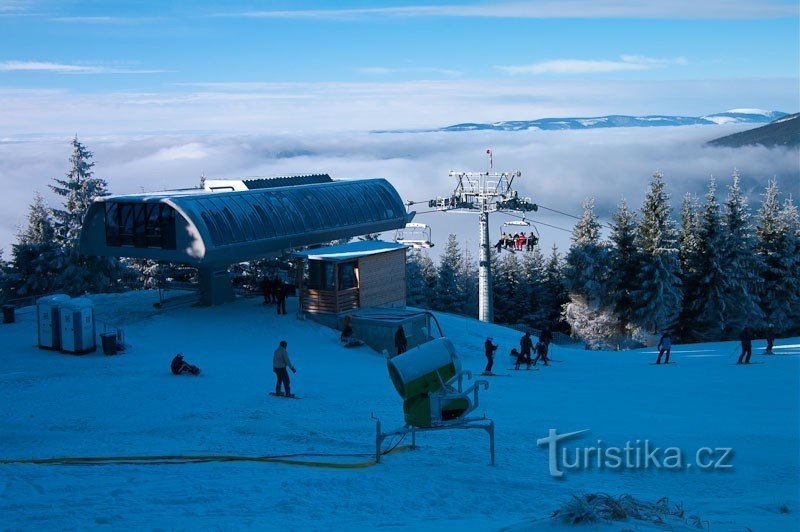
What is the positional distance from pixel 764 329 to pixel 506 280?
21093 mm

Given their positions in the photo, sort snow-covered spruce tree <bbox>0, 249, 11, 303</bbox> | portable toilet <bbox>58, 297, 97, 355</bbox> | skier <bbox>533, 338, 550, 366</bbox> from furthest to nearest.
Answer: snow-covered spruce tree <bbox>0, 249, 11, 303</bbox>
skier <bbox>533, 338, 550, 366</bbox>
portable toilet <bbox>58, 297, 97, 355</bbox>

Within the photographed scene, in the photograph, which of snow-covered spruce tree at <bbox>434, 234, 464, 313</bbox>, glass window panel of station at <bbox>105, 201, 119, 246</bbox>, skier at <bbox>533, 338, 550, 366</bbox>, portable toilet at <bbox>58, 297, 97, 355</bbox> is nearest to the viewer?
portable toilet at <bbox>58, 297, 97, 355</bbox>

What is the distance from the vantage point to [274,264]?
41.4 metres

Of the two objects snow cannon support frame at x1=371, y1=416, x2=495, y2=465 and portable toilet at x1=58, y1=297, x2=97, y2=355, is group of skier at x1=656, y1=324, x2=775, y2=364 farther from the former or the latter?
portable toilet at x1=58, y1=297, x2=97, y2=355

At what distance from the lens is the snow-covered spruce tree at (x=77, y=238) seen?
44.8 meters

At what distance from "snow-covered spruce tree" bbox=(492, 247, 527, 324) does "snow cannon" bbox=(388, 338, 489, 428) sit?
48.6m

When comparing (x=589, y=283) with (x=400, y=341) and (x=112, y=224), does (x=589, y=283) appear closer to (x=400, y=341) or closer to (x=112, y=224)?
(x=400, y=341)

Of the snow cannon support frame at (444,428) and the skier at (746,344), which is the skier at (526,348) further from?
the snow cannon support frame at (444,428)

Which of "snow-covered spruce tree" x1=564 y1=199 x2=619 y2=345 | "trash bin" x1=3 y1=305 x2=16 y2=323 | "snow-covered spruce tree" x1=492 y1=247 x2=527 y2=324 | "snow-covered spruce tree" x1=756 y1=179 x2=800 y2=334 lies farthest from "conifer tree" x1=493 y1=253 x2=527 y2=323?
"trash bin" x1=3 y1=305 x2=16 y2=323

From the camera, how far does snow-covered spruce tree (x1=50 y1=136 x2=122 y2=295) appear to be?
4484 cm

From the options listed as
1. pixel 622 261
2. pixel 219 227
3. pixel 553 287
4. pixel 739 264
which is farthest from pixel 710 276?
pixel 219 227

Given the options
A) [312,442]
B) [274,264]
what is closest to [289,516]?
[312,442]

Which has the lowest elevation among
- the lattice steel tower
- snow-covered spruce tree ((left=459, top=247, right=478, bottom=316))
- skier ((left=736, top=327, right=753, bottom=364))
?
snow-covered spruce tree ((left=459, top=247, right=478, bottom=316))

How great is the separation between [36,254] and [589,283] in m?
35.4
